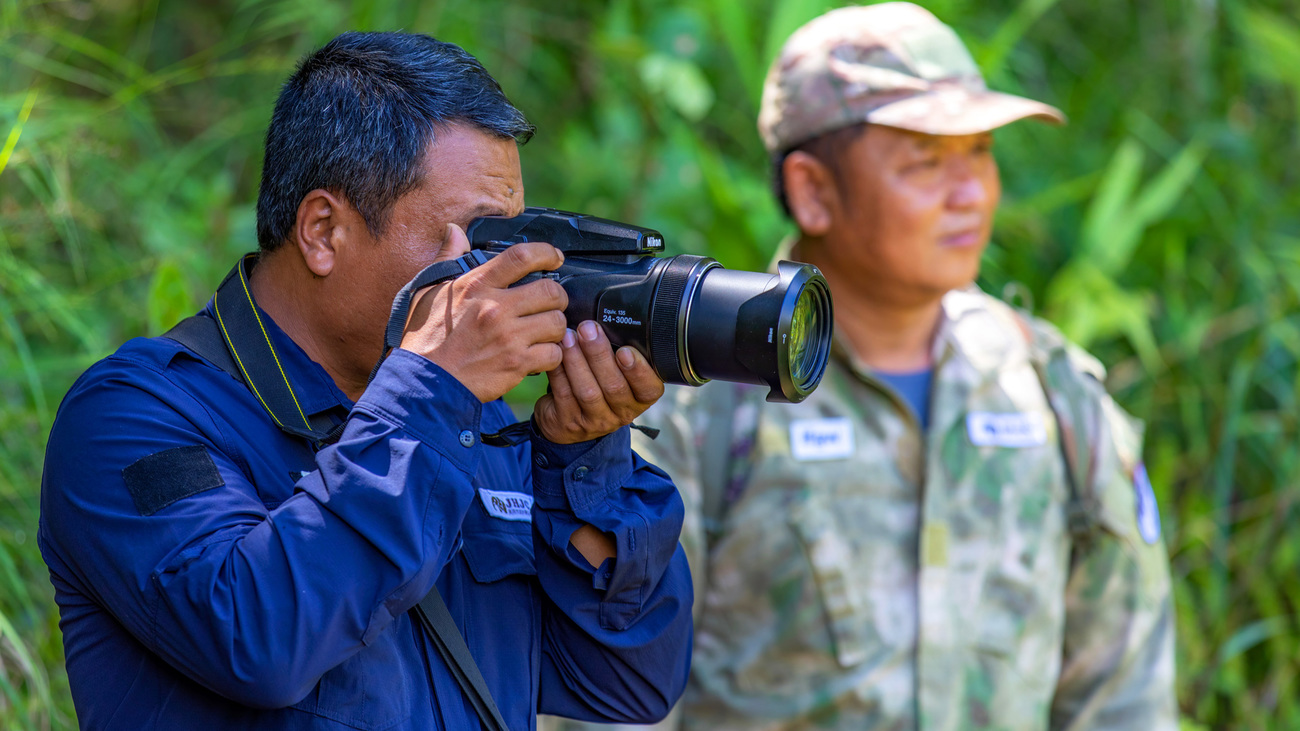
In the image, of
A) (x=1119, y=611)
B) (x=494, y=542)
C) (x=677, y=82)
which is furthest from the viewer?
(x=677, y=82)

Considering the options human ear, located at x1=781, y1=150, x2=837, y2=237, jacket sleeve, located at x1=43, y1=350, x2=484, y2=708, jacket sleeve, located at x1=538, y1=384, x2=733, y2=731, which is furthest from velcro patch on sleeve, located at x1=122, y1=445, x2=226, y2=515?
human ear, located at x1=781, y1=150, x2=837, y2=237

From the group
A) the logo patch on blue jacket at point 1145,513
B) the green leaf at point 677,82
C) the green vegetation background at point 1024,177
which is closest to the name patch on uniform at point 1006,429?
the logo patch on blue jacket at point 1145,513

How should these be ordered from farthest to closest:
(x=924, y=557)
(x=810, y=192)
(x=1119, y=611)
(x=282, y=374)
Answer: (x=810, y=192), (x=1119, y=611), (x=924, y=557), (x=282, y=374)

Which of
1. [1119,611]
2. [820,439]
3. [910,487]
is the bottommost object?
[1119,611]

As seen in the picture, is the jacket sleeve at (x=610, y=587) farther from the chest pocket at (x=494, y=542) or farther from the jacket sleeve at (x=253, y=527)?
the jacket sleeve at (x=253, y=527)

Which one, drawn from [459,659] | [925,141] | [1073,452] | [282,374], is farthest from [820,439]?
[282,374]

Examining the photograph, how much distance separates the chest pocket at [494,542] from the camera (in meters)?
1.47

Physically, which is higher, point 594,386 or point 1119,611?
point 594,386

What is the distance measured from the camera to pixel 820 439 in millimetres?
2285

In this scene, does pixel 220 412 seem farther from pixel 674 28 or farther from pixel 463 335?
pixel 674 28

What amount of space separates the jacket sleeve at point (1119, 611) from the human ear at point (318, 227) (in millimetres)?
1588

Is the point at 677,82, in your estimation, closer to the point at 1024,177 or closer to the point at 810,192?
the point at 810,192

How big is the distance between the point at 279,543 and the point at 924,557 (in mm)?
1414

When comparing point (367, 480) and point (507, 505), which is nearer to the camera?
point (367, 480)
